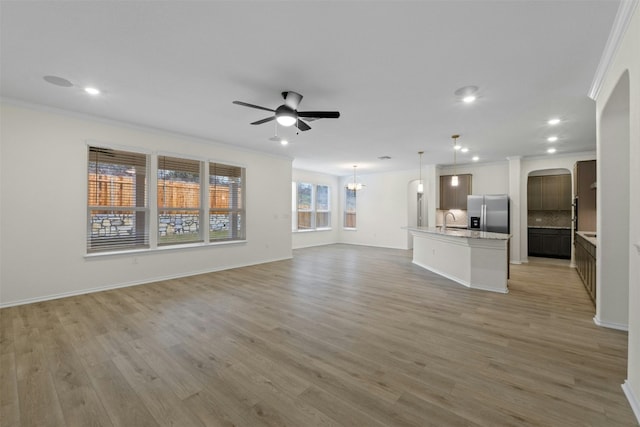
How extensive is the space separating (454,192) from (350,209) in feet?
13.4

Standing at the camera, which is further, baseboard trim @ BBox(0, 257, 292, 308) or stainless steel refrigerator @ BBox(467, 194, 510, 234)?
stainless steel refrigerator @ BBox(467, 194, 510, 234)

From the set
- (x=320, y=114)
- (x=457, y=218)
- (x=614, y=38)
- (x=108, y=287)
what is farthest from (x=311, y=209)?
(x=614, y=38)

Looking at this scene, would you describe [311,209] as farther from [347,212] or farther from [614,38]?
[614,38]

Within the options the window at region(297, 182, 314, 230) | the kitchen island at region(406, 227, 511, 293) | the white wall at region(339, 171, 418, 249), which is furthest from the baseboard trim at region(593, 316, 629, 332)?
the window at region(297, 182, 314, 230)

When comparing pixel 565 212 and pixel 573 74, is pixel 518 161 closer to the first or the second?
pixel 565 212

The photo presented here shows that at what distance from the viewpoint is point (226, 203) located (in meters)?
6.36

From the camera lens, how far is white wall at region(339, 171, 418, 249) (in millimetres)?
9609

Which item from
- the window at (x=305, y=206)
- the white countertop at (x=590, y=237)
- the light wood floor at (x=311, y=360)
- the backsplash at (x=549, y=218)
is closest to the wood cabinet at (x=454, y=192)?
the backsplash at (x=549, y=218)

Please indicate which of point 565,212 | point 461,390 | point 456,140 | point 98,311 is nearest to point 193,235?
point 98,311

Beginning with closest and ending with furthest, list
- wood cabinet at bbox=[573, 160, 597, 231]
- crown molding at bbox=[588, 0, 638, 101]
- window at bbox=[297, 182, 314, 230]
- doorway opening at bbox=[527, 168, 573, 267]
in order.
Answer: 1. crown molding at bbox=[588, 0, 638, 101]
2. wood cabinet at bbox=[573, 160, 597, 231]
3. doorway opening at bbox=[527, 168, 573, 267]
4. window at bbox=[297, 182, 314, 230]

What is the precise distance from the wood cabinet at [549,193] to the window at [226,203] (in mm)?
8342

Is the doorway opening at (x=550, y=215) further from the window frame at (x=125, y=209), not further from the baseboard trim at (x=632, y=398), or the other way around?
the window frame at (x=125, y=209)

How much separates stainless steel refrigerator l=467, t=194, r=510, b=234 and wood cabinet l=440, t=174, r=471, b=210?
516mm

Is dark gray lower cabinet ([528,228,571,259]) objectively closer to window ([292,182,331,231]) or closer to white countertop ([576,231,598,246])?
white countertop ([576,231,598,246])
